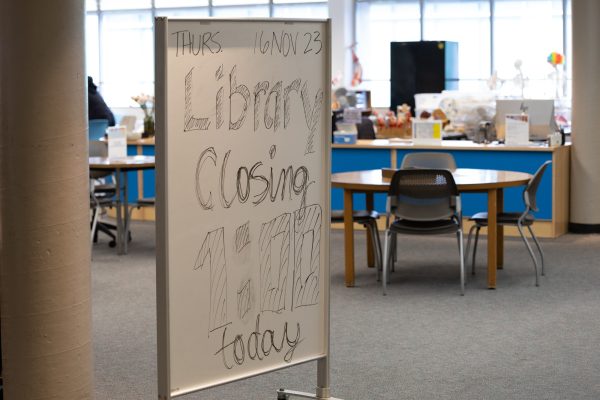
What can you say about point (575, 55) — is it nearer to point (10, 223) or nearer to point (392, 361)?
point (392, 361)

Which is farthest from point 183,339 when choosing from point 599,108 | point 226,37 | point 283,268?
point 599,108

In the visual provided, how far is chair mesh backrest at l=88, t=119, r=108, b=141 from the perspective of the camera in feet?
30.6

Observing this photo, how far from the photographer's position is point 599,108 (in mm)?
9102

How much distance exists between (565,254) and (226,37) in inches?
206

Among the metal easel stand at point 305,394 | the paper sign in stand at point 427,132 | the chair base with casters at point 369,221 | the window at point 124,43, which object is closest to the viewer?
the metal easel stand at point 305,394

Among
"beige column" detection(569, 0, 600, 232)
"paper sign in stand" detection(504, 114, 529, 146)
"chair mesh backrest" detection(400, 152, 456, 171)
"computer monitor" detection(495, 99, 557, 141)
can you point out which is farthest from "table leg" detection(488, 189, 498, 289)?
"computer monitor" detection(495, 99, 557, 141)

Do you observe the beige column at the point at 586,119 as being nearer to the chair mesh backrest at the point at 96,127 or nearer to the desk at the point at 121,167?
the desk at the point at 121,167

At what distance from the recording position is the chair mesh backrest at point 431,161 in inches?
300

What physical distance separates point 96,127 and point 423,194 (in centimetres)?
382

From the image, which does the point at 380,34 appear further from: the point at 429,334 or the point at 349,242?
the point at 429,334

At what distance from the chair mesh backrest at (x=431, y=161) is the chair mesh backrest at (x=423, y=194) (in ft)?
2.94

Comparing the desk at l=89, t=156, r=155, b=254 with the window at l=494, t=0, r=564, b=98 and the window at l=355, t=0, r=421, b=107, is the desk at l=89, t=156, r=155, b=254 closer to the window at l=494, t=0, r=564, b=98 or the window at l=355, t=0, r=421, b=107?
the window at l=494, t=0, r=564, b=98

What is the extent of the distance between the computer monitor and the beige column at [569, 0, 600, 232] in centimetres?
34

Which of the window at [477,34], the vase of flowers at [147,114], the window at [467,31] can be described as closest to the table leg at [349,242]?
the vase of flowers at [147,114]
